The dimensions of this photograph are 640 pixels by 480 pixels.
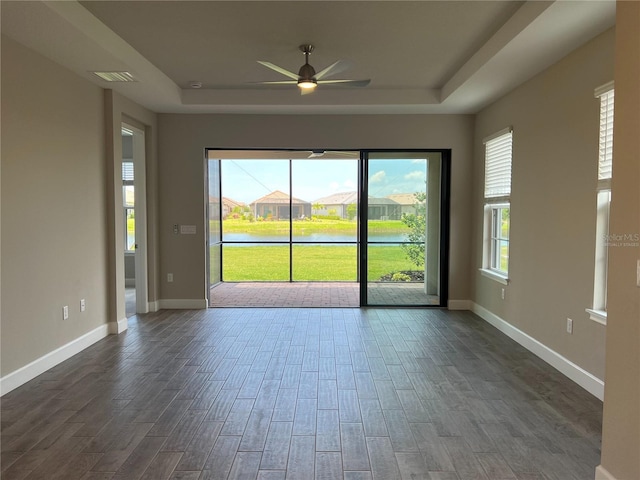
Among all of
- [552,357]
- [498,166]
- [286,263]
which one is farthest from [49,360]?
[286,263]

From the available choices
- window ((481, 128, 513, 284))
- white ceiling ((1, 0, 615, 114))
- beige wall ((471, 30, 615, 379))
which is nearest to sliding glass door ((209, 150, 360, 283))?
window ((481, 128, 513, 284))

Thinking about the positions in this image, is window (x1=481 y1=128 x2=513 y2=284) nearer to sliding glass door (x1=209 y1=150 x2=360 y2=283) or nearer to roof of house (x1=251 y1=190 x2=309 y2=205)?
sliding glass door (x1=209 y1=150 x2=360 y2=283)

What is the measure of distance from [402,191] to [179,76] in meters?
3.27

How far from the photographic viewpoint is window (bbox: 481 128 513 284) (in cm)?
491

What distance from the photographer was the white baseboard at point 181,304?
6.05m

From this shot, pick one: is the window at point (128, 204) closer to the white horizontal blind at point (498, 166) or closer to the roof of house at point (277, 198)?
the roof of house at point (277, 198)

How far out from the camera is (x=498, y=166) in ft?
16.9

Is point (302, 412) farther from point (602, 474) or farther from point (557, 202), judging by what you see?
point (557, 202)

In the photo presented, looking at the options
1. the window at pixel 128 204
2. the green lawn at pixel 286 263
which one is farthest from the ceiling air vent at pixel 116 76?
the green lawn at pixel 286 263

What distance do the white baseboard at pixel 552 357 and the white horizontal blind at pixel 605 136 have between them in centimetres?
153

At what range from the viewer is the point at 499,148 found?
513cm

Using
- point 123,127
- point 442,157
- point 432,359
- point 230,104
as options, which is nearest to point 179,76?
point 230,104

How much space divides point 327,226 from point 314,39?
6.38 meters

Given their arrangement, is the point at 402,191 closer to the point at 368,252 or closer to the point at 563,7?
the point at 368,252
